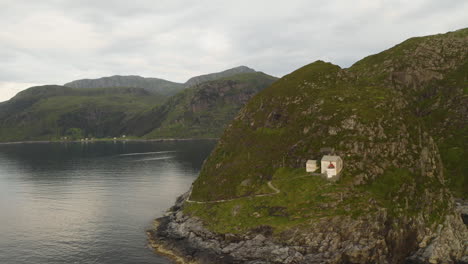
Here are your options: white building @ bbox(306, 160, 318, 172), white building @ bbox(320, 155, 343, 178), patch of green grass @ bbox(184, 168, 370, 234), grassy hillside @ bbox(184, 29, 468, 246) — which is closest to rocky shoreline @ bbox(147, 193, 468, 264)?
grassy hillside @ bbox(184, 29, 468, 246)

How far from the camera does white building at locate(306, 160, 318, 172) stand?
9275 cm

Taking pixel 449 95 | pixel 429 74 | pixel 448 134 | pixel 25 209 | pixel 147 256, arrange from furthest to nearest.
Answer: pixel 429 74 < pixel 449 95 < pixel 448 134 < pixel 25 209 < pixel 147 256

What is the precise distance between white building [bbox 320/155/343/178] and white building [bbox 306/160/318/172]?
390 cm

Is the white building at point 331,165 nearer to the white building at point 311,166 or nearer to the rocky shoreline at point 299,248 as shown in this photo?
the white building at point 311,166

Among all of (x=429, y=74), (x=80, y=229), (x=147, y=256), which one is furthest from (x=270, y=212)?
(x=429, y=74)

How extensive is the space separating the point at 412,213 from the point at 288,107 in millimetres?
55532

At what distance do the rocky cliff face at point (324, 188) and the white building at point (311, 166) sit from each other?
2.53m

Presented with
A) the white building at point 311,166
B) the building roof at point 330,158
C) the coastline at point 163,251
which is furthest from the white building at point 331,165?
the coastline at point 163,251

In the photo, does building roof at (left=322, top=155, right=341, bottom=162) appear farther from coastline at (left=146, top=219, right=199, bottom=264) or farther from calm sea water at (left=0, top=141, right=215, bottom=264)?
calm sea water at (left=0, top=141, right=215, bottom=264)

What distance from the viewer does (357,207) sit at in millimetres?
77812

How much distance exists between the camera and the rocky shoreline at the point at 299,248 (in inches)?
2854

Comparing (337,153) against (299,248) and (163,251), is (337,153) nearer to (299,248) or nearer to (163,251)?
(299,248)

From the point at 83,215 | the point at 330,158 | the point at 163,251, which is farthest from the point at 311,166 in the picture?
the point at 83,215

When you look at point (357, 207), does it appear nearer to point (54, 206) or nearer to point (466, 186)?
point (466, 186)
